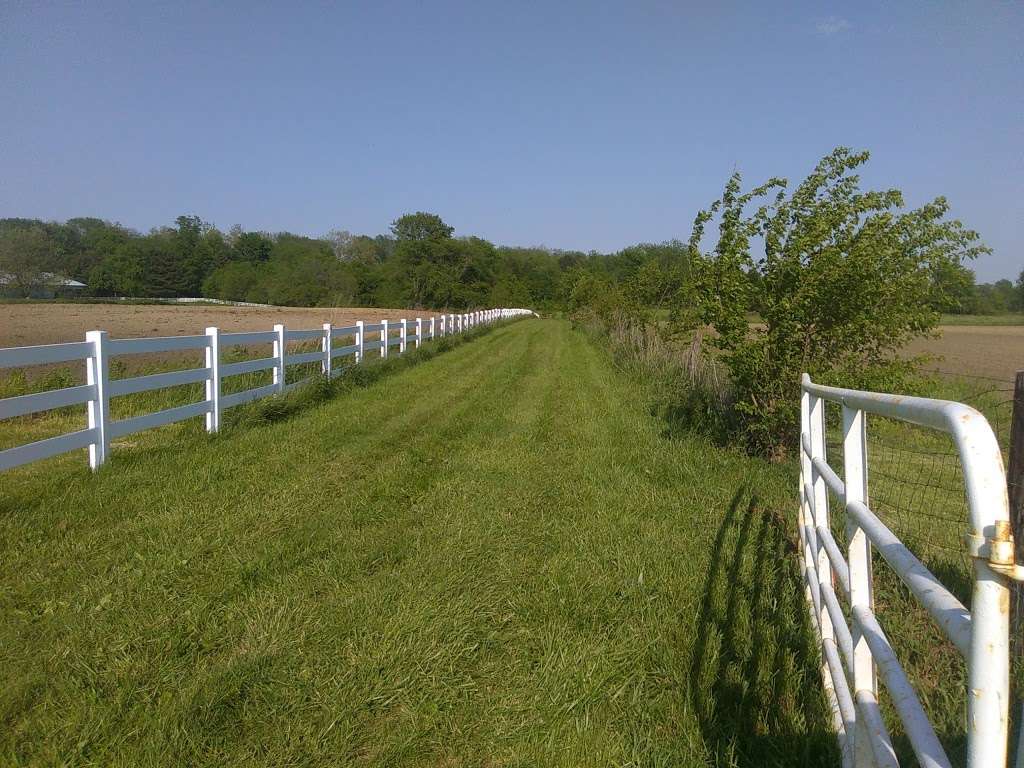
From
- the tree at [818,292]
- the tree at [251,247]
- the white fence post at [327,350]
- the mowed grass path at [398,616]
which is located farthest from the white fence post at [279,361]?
the tree at [251,247]

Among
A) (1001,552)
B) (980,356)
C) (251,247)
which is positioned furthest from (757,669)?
(251,247)

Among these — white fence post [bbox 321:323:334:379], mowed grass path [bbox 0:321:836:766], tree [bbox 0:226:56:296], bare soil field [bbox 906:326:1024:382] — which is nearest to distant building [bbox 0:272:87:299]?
tree [bbox 0:226:56:296]

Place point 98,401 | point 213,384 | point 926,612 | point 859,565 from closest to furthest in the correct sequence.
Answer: point 859,565
point 926,612
point 98,401
point 213,384

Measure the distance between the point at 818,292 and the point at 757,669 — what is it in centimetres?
418

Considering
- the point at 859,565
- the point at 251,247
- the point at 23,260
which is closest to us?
the point at 859,565

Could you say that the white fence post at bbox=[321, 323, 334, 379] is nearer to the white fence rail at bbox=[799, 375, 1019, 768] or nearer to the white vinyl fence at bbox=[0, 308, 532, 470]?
the white vinyl fence at bbox=[0, 308, 532, 470]

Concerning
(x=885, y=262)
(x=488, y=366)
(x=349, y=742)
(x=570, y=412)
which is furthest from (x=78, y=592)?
(x=488, y=366)

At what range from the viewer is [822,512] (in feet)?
10.9

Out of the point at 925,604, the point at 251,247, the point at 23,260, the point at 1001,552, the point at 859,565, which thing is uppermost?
Result: the point at 251,247

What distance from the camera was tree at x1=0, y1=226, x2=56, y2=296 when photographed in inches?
2953

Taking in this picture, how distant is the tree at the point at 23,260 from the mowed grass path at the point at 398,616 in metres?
84.2

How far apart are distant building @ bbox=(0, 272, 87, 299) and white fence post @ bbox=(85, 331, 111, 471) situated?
8160 centimetres

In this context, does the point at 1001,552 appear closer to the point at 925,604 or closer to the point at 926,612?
the point at 925,604

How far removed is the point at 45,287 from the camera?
79875 millimetres
